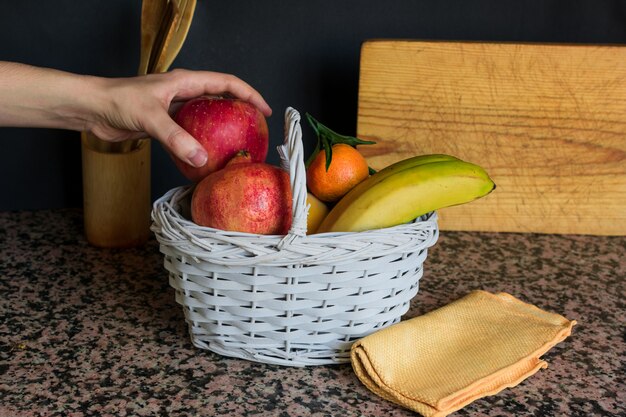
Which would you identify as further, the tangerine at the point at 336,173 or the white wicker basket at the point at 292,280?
the tangerine at the point at 336,173

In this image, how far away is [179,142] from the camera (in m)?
0.86

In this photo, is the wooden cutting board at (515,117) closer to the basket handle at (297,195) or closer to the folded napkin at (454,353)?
the folded napkin at (454,353)

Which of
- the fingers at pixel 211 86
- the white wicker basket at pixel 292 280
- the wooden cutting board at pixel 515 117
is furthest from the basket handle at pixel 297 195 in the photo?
the wooden cutting board at pixel 515 117

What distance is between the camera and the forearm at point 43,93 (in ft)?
3.10

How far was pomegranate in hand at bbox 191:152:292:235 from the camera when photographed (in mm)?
854

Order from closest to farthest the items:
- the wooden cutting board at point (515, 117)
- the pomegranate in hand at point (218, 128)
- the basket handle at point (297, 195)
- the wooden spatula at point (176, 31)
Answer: the basket handle at point (297, 195), the pomegranate in hand at point (218, 128), the wooden spatula at point (176, 31), the wooden cutting board at point (515, 117)

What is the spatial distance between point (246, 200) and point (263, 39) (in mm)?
557

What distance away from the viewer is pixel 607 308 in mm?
1120

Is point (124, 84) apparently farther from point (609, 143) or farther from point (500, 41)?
point (609, 143)

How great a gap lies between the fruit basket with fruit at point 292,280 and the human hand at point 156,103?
80 millimetres

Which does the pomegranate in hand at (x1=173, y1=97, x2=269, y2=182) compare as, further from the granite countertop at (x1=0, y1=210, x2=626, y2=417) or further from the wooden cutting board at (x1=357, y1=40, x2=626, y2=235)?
the wooden cutting board at (x1=357, y1=40, x2=626, y2=235)

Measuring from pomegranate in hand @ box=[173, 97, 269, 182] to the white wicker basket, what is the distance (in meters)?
0.05

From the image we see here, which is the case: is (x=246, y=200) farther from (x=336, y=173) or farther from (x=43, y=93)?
(x=43, y=93)

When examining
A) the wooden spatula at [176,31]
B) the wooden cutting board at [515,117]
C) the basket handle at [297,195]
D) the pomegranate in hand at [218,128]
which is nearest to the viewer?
the basket handle at [297,195]
